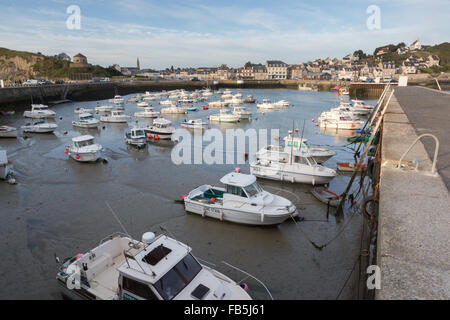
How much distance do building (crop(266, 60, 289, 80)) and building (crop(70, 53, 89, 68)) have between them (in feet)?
318

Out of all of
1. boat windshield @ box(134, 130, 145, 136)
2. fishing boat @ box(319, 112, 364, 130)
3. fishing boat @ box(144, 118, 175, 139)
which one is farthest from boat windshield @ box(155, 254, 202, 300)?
fishing boat @ box(319, 112, 364, 130)

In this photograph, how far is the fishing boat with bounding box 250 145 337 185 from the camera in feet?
59.1

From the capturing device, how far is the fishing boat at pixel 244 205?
1296 centimetres

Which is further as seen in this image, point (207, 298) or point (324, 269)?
point (324, 269)

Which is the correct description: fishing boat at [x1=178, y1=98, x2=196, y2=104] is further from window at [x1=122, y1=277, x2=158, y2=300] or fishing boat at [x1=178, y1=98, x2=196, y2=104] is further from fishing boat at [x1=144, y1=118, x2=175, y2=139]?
window at [x1=122, y1=277, x2=158, y2=300]

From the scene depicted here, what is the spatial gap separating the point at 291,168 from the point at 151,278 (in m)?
13.5

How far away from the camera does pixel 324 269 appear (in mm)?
10383

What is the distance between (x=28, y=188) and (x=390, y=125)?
72.6ft

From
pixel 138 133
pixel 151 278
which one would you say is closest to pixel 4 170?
pixel 138 133

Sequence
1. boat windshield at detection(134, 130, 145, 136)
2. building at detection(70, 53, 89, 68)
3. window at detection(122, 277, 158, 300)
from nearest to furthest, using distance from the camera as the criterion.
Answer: window at detection(122, 277, 158, 300) < boat windshield at detection(134, 130, 145, 136) < building at detection(70, 53, 89, 68)

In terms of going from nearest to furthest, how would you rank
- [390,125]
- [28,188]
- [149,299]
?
[149,299]
[390,125]
[28,188]

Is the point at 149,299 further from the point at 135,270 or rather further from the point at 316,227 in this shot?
the point at 316,227

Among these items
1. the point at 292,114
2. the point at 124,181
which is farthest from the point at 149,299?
the point at 292,114
